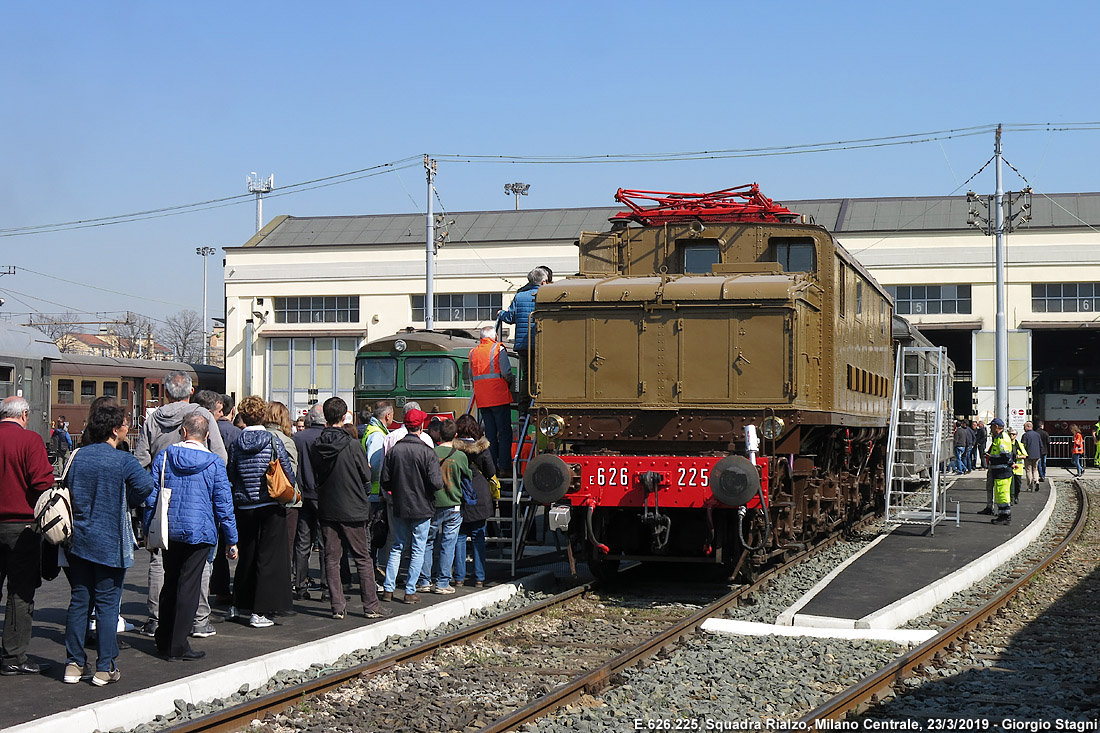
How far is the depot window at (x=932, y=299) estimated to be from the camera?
4497cm

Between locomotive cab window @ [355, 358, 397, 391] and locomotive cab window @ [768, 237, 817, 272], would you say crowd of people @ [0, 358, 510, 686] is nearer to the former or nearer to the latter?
locomotive cab window @ [768, 237, 817, 272]

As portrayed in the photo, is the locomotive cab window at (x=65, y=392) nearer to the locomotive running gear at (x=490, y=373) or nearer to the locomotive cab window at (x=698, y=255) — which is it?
the locomotive running gear at (x=490, y=373)

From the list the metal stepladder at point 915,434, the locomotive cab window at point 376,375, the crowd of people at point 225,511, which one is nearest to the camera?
the crowd of people at point 225,511

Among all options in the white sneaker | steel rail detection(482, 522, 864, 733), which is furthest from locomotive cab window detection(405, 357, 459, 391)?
the white sneaker

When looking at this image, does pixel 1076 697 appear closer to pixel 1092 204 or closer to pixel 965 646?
pixel 965 646

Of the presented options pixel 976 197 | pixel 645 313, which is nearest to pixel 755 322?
pixel 645 313

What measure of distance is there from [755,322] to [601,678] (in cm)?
459

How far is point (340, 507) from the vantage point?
9.98m

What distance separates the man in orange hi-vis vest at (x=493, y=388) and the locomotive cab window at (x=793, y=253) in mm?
3241

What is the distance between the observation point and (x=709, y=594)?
1188 cm

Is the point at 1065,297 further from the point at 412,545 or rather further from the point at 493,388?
the point at 412,545

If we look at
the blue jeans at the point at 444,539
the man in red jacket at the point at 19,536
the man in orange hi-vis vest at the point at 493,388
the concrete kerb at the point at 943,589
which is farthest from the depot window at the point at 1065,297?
the man in red jacket at the point at 19,536

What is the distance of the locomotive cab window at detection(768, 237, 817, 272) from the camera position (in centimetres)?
1234

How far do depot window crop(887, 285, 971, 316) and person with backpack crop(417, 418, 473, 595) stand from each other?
120 feet
